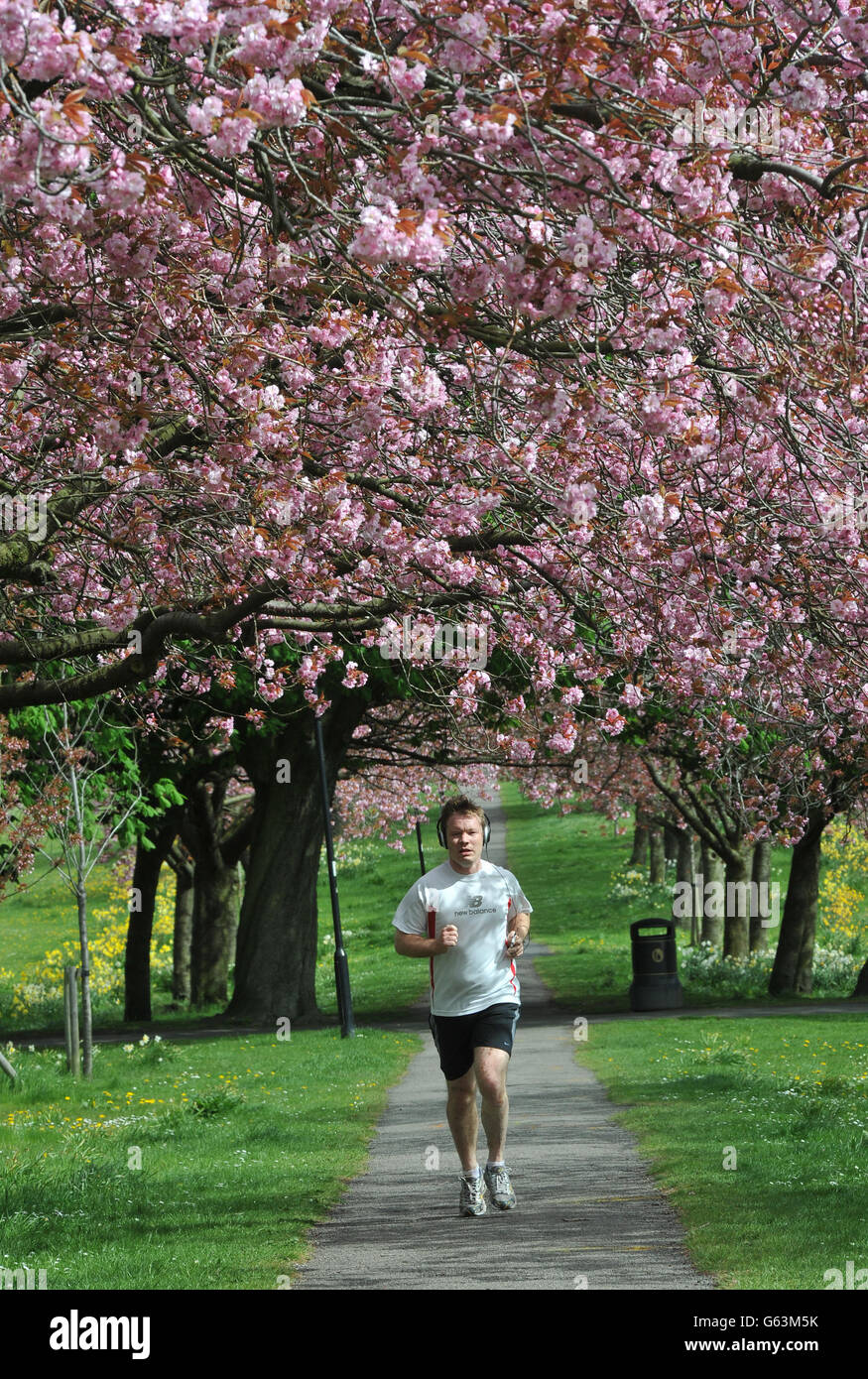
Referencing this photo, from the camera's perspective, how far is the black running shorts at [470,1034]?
7562 mm

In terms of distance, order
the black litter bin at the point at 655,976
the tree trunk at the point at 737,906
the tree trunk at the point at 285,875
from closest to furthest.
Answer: the tree trunk at the point at 285,875 → the black litter bin at the point at 655,976 → the tree trunk at the point at 737,906

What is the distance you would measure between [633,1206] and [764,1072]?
7.30 metres

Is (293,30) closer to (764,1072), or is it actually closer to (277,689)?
(277,689)

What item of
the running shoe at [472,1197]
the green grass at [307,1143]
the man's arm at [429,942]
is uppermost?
the man's arm at [429,942]

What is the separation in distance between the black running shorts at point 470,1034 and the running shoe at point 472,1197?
0.52 meters

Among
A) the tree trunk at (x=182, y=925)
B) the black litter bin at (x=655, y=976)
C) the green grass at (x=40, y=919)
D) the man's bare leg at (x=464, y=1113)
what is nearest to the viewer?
the man's bare leg at (x=464, y=1113)

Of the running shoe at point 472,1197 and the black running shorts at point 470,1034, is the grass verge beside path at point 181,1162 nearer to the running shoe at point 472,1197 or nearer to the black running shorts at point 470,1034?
the running shoe at point 472,1197

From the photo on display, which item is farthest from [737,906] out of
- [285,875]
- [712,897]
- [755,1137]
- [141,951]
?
[755,1137]

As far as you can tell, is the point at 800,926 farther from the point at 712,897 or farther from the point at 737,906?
the point at 712,897

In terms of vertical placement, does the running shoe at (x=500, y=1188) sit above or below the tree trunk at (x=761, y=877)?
below

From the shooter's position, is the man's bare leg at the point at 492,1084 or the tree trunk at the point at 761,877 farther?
the tree trunk at the point at 761,877

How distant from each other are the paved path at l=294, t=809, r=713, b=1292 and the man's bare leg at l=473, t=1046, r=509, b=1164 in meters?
0.47

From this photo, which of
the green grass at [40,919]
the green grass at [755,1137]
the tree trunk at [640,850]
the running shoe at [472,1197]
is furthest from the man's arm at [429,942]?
the tree trunk at [640,850]

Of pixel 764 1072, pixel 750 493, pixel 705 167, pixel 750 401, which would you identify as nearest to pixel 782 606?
pixel 750 493
